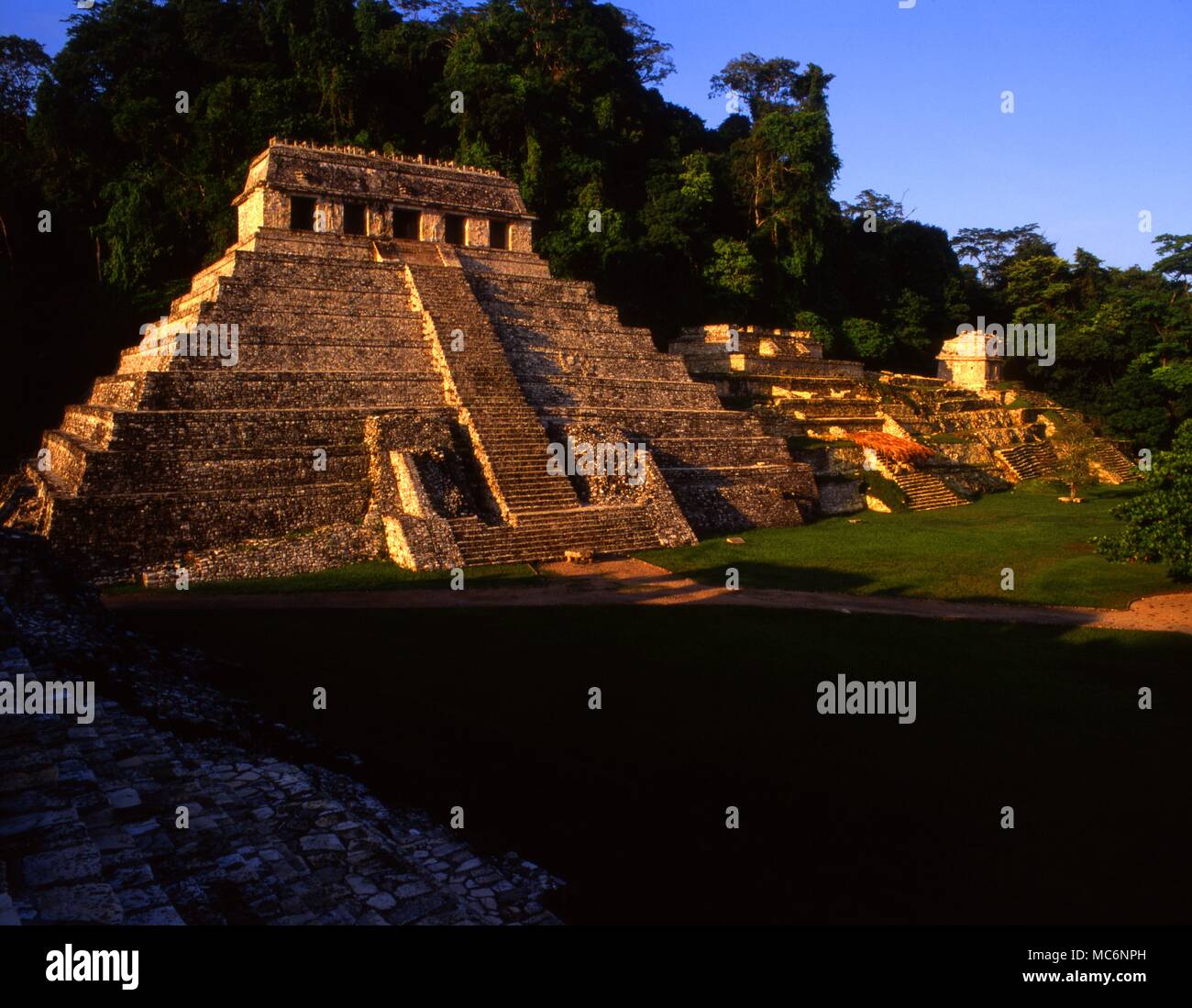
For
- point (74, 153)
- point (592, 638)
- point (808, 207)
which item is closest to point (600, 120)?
point (808, 207)

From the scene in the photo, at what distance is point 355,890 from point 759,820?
10.7 ft

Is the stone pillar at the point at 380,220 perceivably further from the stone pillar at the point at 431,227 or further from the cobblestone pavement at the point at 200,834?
the cobblestone pavement at the point at 200,834

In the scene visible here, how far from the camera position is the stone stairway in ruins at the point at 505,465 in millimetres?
19516

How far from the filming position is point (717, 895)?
6.32 metres

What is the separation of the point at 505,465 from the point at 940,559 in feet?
Result: 33.0

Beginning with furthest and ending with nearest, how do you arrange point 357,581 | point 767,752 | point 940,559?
point 940,559 → point 357,581 → point 767,752

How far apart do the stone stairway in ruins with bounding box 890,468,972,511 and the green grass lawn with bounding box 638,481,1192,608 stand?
3.12ft

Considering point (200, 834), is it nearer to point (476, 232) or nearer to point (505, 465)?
point (505, 465)

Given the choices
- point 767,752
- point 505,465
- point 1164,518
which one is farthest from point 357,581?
point 1164,518

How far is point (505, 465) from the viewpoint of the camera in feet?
70.7

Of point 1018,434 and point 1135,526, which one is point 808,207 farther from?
point 1135,526

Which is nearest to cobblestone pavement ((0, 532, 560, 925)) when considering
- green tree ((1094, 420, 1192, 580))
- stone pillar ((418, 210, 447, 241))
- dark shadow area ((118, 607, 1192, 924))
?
dark shadow area ((118, 607, 1192, 924))

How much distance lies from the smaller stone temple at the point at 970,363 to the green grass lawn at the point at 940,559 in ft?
59.7

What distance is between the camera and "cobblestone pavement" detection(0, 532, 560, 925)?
4.77 meters
